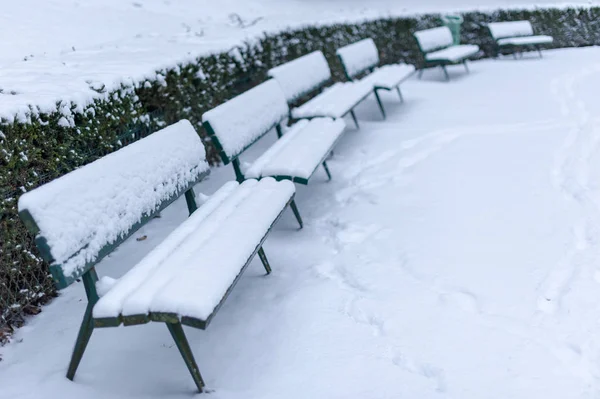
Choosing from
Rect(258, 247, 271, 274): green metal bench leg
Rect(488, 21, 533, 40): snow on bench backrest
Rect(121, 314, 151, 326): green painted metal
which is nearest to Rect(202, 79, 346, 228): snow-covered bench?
Rect(258, 247, 271, 274): green metal bench leg

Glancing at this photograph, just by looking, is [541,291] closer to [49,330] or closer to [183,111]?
[49,330]

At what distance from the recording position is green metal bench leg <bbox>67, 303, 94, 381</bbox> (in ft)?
8.04

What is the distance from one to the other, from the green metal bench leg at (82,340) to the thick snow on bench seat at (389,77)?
500 cm

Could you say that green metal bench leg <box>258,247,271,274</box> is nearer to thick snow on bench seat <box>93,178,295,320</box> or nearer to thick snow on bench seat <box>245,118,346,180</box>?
thick snow on bench seat <box>93,178,295,320</box>

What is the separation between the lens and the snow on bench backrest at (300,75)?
547 cm

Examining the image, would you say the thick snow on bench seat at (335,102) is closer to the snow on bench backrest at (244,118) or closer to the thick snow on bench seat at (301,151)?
the thick snow on bench seat at (301,151)

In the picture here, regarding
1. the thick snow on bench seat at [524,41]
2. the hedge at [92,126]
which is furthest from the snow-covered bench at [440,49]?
the hedge at [92,126]

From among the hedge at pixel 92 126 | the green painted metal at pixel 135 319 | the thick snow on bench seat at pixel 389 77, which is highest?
the hedge at pixel 92 126

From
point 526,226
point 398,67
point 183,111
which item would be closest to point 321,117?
point 183,111

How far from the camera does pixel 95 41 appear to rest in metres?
7.13

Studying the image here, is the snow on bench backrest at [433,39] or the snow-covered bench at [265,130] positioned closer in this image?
the snow-covered bench at [265,130]

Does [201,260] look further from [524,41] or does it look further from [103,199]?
[524,41]

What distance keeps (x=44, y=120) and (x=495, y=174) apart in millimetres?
3505

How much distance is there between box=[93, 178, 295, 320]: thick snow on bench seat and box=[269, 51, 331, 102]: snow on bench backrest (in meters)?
2.22
